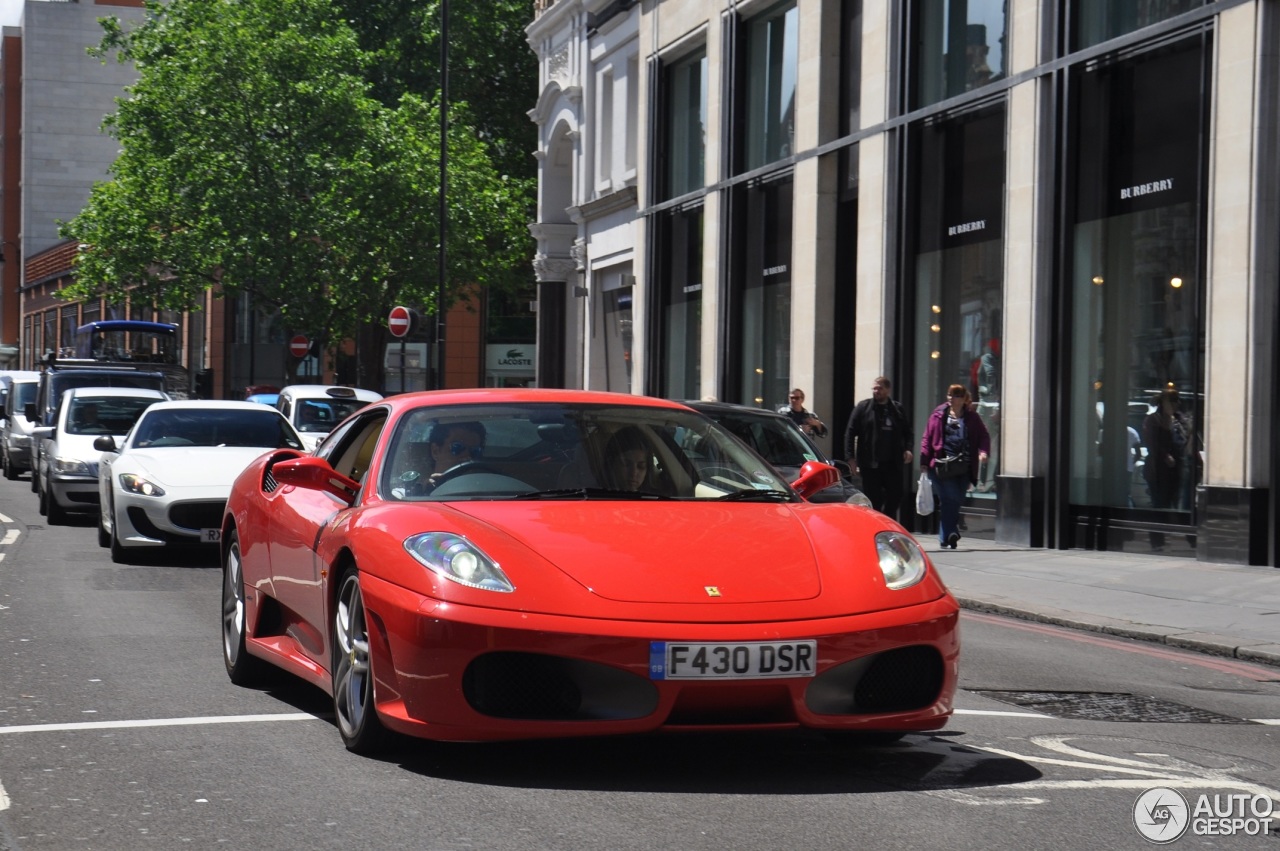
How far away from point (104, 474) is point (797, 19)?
44.8 ft

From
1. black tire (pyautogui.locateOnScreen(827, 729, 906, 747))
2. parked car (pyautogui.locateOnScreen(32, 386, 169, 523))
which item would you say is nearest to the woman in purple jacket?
parked car (pyautogui.locateOnScreen(32, 386, 169, 523))

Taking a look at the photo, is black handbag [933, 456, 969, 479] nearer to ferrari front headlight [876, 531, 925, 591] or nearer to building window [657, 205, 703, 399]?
ferrari front headlight [876, 531, 925, 591]

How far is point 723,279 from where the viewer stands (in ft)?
93.5

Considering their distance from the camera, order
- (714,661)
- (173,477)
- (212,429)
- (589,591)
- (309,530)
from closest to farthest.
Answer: (714,661)
(589,591)
(309,530)
(173,477)
(212,429)

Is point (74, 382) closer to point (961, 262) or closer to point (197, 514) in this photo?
point (197, 514)

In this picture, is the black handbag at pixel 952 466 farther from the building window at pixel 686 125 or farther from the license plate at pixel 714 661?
the building window at pixel 686 125

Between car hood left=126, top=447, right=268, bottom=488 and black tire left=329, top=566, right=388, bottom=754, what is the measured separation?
29.3 feet

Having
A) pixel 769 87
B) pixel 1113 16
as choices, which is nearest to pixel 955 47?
pixel 1113 16

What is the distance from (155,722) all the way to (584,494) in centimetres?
190

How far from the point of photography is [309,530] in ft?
22.5

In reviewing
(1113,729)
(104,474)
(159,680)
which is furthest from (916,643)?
(104,474)

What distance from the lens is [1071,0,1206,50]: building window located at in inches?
674

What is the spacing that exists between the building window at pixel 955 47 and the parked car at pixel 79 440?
10.6 m

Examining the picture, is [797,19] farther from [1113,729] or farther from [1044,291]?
[1113,729]
